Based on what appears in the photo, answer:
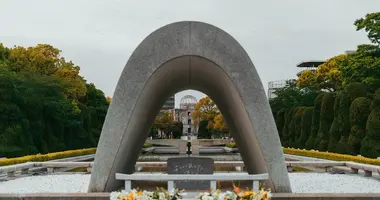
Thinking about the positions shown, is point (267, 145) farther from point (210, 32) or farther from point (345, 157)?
point (345, 157)

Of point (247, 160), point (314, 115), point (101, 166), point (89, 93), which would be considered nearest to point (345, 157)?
point (247, 160)

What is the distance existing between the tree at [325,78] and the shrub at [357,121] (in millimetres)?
22777

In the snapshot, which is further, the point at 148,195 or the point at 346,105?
the point at 346,105

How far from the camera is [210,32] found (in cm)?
991

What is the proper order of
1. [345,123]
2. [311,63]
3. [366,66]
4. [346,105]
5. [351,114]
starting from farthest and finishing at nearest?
1. [311,63]
2. [366,66]
3. [346,105]
4. [345,123]
5. [351,114]

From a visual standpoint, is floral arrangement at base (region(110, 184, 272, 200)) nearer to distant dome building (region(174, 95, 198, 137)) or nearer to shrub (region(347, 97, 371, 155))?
shrub (region(347, 97, 371, 155))

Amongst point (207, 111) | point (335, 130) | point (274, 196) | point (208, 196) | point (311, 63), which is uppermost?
point (311, 63)

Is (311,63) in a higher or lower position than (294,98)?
higher

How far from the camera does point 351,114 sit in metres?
26.0

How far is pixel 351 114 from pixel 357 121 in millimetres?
555

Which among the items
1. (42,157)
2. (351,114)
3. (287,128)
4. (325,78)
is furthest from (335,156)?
(325,78)

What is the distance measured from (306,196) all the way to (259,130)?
173 cm

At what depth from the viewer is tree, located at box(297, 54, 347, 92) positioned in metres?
50.0

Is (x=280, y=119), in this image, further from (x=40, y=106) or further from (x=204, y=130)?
(x=204, y=130)
